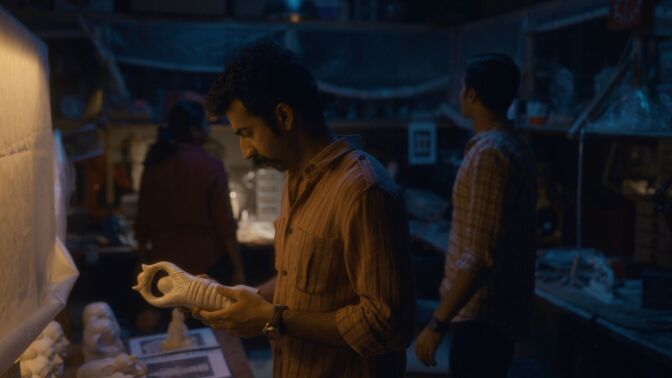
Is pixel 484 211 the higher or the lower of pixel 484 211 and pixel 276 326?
the higher

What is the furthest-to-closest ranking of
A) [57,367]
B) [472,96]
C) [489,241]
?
1. [472,96]
2. [489,241]
3. [57,367]

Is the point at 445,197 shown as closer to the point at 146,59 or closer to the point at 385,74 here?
the point at 385,74

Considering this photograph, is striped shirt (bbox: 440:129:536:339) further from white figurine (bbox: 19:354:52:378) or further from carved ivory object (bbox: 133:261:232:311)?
white figurine (bbox: 19:354:52:378)

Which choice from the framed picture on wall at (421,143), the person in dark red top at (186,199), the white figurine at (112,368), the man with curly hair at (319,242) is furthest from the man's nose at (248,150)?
the framed picture on wall at (421,143)

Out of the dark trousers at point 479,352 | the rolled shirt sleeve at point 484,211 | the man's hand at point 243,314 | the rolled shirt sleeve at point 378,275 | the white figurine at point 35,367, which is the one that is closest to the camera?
the rolled shirt sleeve at point 378,275

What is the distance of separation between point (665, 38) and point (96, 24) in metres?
3.60

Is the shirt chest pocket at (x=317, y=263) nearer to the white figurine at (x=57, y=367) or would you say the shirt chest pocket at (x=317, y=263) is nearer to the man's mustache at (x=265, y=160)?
the man's mustache at (x=265, y=160)

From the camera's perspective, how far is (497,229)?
2.24 meters

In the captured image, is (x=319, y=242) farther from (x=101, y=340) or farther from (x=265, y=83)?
(x=101, y=340)

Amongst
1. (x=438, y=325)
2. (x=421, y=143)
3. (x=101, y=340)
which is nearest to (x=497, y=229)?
(x=438, y=325)

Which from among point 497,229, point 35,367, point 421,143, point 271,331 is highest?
point 421,143

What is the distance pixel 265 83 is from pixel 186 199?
6.73 ft

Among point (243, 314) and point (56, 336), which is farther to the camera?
point (56, 336)

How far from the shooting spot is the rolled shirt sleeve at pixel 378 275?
148 centimetres
